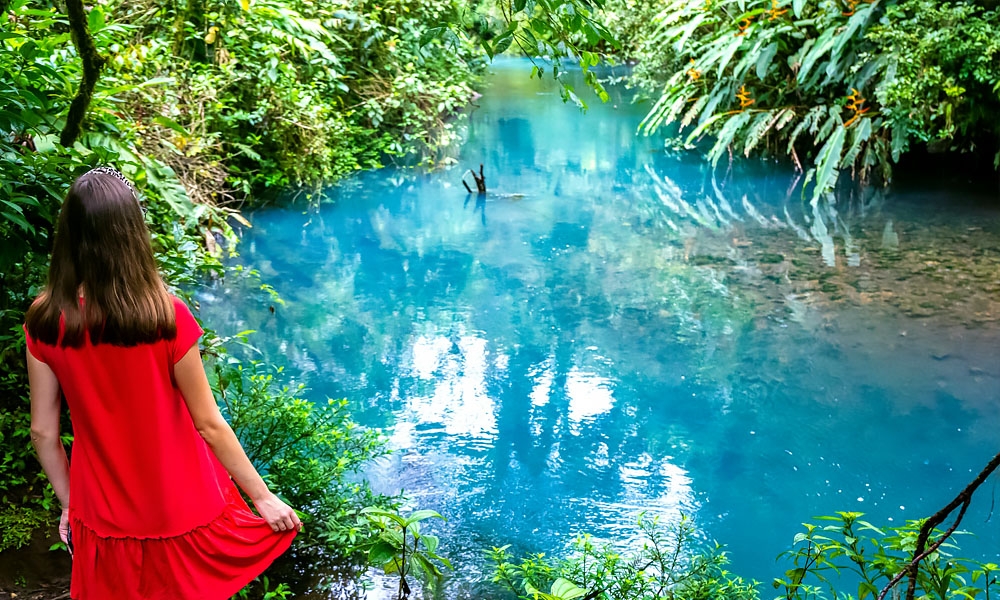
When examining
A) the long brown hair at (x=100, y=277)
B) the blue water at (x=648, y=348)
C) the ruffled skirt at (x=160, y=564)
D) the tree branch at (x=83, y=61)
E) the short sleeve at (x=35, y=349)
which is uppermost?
the tree branch at (x=83, y=61)

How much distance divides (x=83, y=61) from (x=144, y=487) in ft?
6.56

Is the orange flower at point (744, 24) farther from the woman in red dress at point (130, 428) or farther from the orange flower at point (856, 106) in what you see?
the woman in red dress at point (130, 428)

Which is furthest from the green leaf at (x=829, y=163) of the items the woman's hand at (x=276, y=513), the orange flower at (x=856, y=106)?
the woman's hand at (x=276, y=513)

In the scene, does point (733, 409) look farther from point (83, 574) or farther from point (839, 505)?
point (83, 574)

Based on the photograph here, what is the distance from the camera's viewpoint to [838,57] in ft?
32.4

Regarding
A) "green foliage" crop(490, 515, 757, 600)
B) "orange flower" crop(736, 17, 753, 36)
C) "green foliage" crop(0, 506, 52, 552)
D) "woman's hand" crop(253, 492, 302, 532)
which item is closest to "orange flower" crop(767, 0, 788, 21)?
"orange flower" crop(736, 17, 753, 36)

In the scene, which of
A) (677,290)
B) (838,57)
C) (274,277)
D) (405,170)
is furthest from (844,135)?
(274,277)

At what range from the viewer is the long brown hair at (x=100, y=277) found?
5.42 ft

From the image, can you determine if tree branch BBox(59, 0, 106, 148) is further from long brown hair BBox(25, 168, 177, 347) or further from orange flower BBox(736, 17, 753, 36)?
orange flower BBox(736, 17, 753, 36)

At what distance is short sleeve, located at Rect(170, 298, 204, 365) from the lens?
5.65 ft

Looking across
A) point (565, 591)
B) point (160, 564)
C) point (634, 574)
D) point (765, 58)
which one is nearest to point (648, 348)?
point (634, 574)

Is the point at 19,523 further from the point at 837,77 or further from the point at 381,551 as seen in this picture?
the point at 837,77

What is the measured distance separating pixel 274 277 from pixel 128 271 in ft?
19.1

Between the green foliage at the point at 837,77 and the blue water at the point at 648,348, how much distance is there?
747 mm
